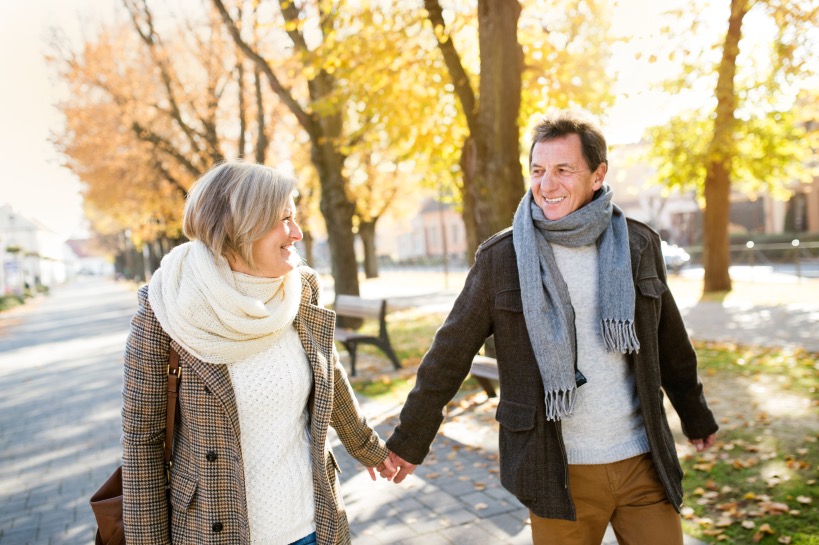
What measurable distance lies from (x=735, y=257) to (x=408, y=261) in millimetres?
33152

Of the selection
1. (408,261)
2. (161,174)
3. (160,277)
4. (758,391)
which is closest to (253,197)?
(160,277)

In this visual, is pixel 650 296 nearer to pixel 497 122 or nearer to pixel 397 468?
pixel 397 468

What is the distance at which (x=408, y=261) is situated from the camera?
211ft

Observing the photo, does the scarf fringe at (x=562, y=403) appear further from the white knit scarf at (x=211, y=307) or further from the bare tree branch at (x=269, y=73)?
the bare tree branch at (x=269, y=73)

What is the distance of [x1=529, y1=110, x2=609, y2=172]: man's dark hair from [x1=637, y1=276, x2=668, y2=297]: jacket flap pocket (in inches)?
17.7

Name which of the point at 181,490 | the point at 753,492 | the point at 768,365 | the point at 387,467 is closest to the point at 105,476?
the point at 387,467

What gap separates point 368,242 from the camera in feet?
147

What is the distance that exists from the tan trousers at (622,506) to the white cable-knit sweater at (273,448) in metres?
0.85

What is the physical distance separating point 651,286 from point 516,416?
2.28ft

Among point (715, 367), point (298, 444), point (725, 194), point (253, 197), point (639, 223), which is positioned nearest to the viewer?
point (253, 197)

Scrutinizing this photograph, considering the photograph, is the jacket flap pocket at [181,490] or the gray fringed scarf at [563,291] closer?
the jacket flap pocket at [181,490]

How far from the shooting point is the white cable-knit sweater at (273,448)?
246 centimetres

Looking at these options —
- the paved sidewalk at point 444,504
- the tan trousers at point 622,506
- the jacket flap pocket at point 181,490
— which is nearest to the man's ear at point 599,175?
the tan trousers at point 622,506

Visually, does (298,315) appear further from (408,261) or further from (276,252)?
(408,261)
